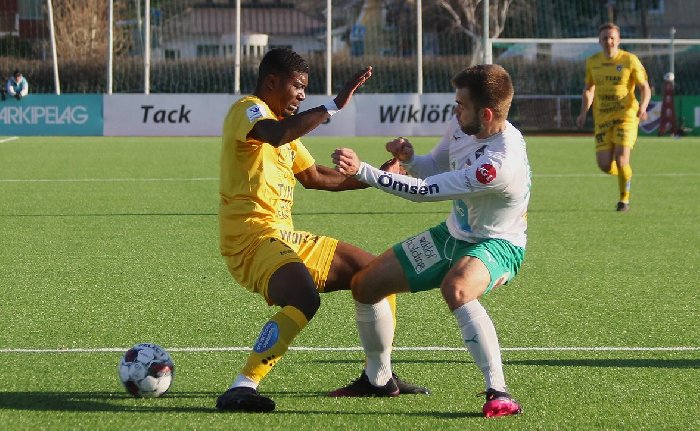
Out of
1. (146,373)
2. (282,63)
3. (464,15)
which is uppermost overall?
(464,15)

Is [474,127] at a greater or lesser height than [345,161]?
greater

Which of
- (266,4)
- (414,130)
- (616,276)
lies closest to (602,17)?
(266,4)

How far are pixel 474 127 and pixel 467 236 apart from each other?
491 millimetres

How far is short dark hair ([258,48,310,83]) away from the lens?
5602 mm

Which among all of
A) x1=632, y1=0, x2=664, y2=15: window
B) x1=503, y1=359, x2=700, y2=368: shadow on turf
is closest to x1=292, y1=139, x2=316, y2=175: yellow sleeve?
x1=503, y1=359, x2=700, y2=368: shadow on turf

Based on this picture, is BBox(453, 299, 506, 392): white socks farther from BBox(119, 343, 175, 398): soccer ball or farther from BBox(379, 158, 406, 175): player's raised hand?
BBox(119, 343, 175, 398): soccer ball

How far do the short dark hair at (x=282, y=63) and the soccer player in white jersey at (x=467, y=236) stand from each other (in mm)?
587

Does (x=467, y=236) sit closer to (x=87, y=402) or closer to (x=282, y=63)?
(x=282, y=63)

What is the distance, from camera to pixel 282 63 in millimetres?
5605

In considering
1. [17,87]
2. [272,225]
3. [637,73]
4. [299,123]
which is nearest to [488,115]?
[299,123]

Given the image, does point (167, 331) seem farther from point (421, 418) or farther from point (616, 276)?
point (616, 276)

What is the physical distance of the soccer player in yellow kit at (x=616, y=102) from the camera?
14133 mm

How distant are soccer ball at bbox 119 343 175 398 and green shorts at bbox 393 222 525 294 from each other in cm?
118

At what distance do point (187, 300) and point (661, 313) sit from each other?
308 cm
